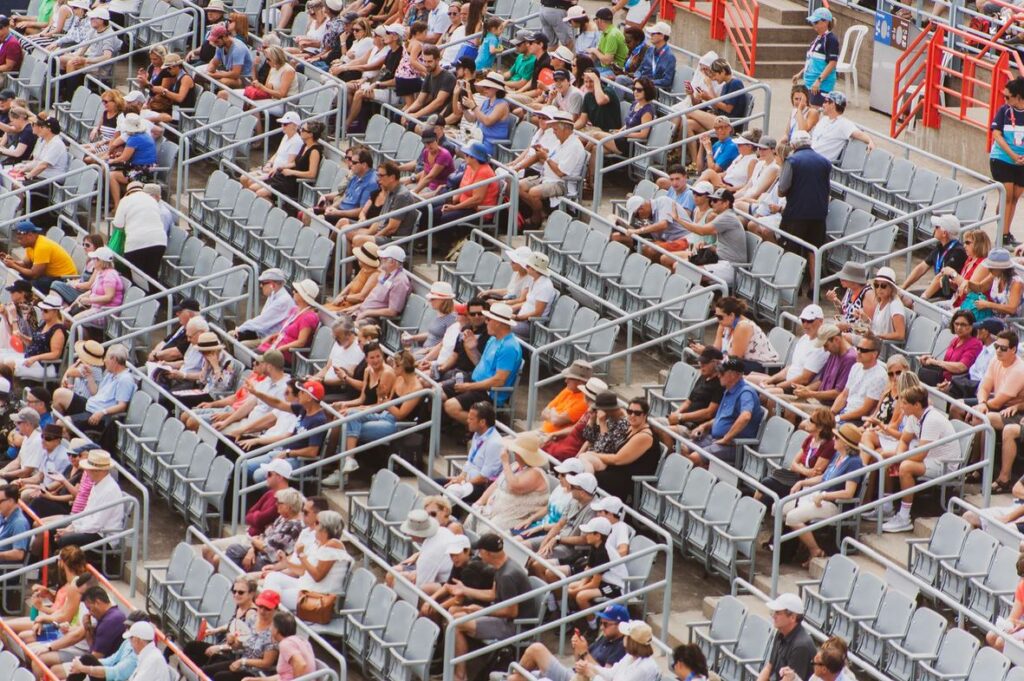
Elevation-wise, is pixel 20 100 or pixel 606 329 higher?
pixel 606 329

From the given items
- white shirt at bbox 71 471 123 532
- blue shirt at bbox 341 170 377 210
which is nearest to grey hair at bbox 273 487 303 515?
white shirt at bbox 71 471 123 532

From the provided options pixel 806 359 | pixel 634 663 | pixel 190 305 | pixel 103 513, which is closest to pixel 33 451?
pixel 103 513

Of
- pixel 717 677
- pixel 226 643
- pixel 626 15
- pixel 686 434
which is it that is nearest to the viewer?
pixel 717 677

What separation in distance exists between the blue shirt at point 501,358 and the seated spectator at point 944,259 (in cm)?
340

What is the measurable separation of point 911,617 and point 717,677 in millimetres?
1343

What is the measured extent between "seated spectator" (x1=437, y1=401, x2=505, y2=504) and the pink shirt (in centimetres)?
242

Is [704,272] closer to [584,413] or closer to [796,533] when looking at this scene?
[584,413]

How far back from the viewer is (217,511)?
1695 centimetres

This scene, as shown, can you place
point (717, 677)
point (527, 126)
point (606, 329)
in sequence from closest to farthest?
point (717, 677), point (606, 329), point (527, 126)

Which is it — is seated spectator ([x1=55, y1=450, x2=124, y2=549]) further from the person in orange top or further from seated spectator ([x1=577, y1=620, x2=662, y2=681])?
seated spectator ([x1=577, y1=620, x2=662, y2=681])

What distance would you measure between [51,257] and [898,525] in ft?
29.3

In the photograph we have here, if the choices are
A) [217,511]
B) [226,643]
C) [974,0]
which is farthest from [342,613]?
[974,0]

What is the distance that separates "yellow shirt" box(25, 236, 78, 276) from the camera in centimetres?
2042

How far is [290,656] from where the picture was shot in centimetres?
1427
